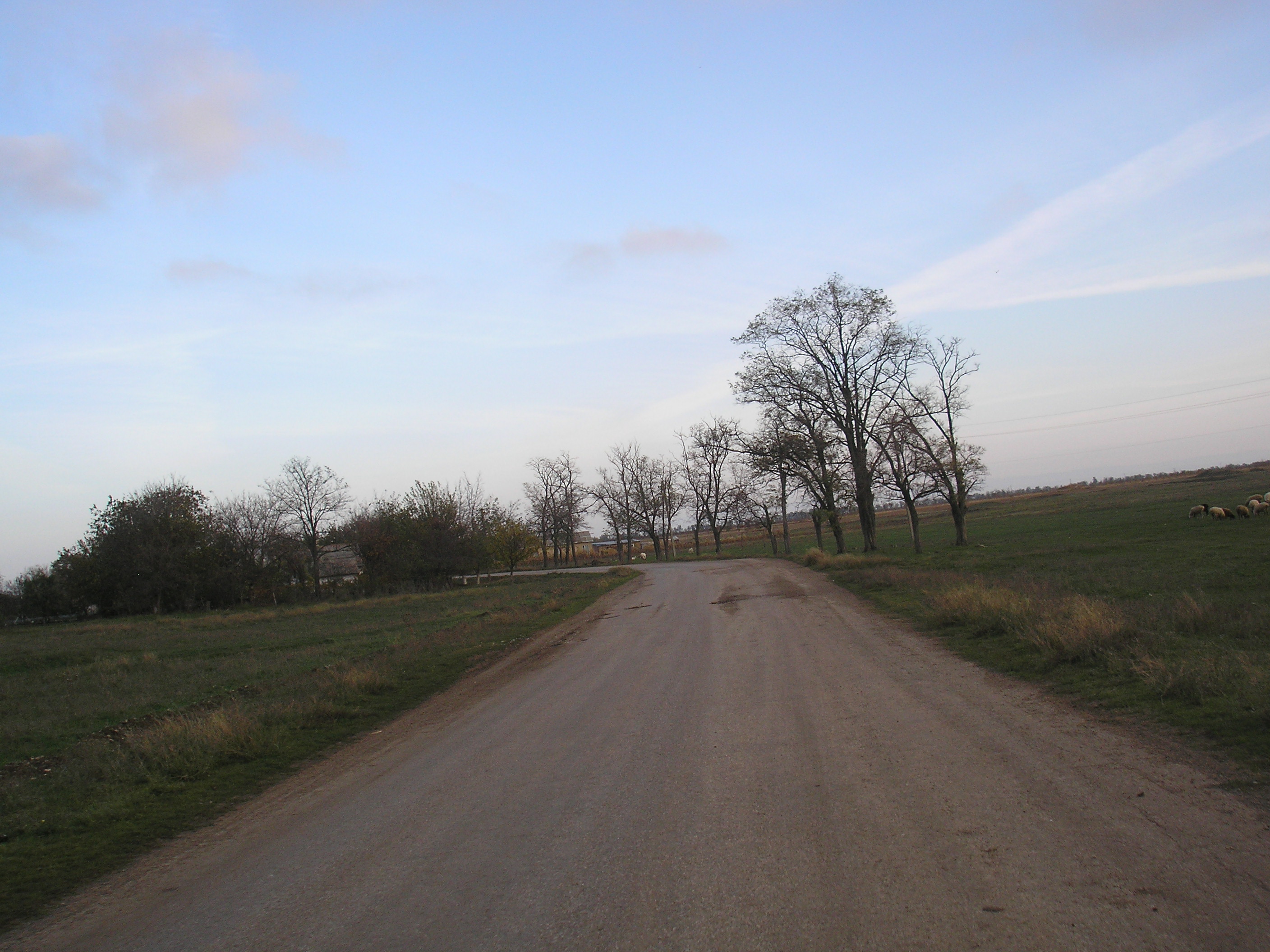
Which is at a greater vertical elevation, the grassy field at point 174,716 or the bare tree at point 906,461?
the bare tree at point 906,461

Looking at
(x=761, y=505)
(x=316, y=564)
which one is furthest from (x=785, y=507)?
(x=316, y=564)

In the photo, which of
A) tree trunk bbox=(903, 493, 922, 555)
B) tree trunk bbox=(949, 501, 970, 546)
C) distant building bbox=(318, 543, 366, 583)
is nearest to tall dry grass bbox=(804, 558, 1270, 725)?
tree trunk bbox=(903, 493, 922, 555)

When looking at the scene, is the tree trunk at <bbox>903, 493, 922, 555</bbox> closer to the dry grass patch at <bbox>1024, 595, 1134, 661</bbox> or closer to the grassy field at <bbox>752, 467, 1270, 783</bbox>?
the grassy field at <bbox>752, 467, 1270, 783</bbox>

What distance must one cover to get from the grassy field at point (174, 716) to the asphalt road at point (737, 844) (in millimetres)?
656

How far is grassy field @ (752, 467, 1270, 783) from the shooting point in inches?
265

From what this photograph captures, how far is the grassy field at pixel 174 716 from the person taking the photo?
20.6 ft

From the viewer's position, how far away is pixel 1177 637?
9.36 meters

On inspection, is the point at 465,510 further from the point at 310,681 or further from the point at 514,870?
the point at 514,870

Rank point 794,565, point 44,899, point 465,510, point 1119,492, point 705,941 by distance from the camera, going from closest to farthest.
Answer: point 705,941
point 44,899
point 794,565
point 465,510
point 1119,492

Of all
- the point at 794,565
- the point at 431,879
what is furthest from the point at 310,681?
the point at 794,565

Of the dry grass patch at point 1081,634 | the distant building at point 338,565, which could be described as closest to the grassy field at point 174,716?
the dry grass patch at point 1081,634

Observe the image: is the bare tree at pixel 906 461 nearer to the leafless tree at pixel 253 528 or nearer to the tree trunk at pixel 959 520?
the tree trunk at pixel 959 520

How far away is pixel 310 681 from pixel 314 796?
6.99 metres

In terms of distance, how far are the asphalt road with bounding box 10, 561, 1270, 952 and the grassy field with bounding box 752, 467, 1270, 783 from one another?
29.8 inches
